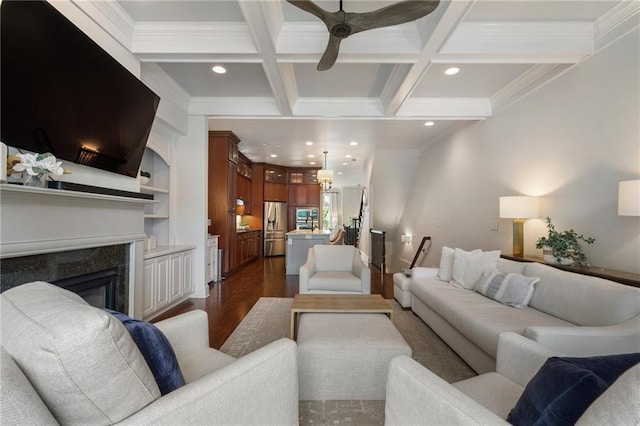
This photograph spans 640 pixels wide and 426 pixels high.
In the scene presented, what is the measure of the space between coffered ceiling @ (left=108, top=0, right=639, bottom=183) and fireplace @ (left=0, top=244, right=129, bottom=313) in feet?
6.14

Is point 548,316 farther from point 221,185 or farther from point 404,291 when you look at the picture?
point 221,185

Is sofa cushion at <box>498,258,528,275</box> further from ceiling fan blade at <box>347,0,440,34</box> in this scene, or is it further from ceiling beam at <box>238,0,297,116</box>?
ceiling beam at <box>238,0,297,116</box>

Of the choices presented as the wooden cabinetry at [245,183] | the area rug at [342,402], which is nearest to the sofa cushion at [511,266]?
the area rug at [342,402]

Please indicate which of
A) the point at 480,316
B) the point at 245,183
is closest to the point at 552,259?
the point at 480,316

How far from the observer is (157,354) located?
100 centimetres

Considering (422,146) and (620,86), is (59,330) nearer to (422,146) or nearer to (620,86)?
(620,86)

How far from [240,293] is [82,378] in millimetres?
3833

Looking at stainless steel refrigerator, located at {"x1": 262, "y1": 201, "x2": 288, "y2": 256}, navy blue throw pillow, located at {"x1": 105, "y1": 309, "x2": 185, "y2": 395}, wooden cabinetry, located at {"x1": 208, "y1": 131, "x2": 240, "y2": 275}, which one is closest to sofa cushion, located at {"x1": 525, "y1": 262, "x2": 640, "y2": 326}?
navy blue throw pillow, located at {"x1": 105, "y1": 309, "x2": 185, "y2": 395}

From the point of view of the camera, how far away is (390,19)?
1849 mm

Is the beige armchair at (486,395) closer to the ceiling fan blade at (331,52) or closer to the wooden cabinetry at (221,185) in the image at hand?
the ceiling fan blade at (331,52)

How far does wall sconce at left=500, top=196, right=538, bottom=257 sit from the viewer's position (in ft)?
9.61

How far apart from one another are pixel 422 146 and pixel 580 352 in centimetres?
498

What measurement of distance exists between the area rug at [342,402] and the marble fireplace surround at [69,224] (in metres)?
1.11

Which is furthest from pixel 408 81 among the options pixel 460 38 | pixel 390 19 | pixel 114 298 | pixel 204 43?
pixel 114 298
